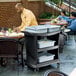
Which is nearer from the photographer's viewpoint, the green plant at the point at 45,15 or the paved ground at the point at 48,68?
the paved ground at the point at 48,68

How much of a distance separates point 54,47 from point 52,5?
6866 mm

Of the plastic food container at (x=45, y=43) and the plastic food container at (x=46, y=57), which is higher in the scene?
the plastic food container at (x=45, y=43)

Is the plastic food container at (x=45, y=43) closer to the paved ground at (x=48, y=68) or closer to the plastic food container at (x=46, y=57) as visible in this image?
the plastic food container at (x=46, y=57)

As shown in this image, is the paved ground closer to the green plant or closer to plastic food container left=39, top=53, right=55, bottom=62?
plastic food container left=39, top=53, right=55, bottom=62

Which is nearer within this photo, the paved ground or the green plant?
the paved ground

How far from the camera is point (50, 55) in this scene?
20.9ft

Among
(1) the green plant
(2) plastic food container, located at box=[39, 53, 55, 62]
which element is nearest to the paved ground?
(2) plastic food container, located at box=[39, 53, 55, 62]

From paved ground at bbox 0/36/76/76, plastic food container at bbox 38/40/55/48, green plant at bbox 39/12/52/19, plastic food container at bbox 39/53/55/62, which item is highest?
green plant at bbox 39/12/52/19

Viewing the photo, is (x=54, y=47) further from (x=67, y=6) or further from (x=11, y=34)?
(x=67, y=6)

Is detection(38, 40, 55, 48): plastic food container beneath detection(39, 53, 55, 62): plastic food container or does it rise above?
above

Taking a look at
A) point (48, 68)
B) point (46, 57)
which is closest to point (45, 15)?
point (48, 68)

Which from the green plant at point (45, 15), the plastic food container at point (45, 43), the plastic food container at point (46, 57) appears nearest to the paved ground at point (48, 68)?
the plastic food container at point (46, 57)

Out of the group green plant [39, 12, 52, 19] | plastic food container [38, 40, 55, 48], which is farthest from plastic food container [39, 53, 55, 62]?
green plant [39, 12, 52, 19]

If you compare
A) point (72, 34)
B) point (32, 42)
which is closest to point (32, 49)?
point (32, 42)
